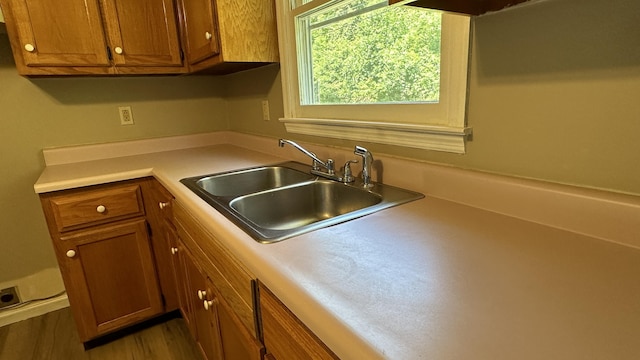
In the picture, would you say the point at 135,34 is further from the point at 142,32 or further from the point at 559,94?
the point at 559,94

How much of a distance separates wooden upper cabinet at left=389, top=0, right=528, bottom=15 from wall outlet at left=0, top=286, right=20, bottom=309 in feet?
8.36

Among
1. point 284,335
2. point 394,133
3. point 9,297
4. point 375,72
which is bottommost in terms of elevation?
point 9,297

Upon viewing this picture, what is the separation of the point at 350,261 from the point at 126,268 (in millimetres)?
1474

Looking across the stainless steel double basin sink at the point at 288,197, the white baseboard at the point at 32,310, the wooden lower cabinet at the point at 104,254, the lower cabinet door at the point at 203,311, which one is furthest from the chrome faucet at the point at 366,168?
the white baseboard at the point at 32,310

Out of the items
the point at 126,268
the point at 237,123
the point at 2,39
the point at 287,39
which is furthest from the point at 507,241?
the point at 2,39

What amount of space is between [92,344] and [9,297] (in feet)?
2.33

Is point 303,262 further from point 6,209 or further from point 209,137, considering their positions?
point 6,209

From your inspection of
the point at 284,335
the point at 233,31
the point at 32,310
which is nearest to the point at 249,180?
the point at 233,31

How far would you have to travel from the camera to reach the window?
0.94m

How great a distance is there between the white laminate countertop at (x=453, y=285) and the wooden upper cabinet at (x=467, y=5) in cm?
49

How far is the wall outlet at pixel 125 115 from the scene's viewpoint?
81.1 inches

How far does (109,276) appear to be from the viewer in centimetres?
163

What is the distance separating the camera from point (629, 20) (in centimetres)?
60

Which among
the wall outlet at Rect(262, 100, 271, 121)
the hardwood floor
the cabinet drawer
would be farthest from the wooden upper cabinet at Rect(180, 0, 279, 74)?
the hardwood floor
